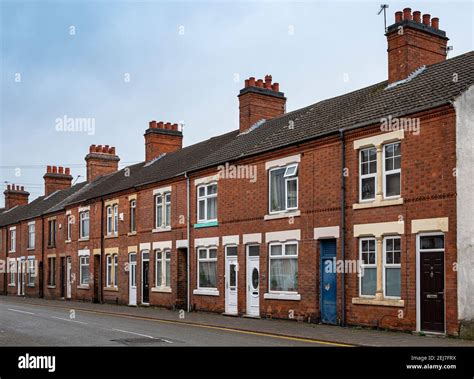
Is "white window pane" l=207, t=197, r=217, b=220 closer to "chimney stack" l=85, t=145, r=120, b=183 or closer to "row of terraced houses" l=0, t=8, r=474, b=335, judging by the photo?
"row of terraced houses" l=0, t=8, r=474, b=335

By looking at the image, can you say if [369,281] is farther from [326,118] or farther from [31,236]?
→ [31,236]

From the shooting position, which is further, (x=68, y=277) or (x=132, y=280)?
(x=68, y=277)

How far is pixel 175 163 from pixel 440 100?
18589 mm

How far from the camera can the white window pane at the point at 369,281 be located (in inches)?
762

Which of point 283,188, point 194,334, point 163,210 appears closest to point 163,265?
point 163,210

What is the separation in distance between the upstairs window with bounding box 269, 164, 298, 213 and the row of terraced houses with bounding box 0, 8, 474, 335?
0.06m

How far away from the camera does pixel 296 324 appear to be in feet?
69.9

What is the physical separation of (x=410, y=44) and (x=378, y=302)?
882 centimetres

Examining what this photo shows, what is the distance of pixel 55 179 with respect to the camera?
57406 millimetres

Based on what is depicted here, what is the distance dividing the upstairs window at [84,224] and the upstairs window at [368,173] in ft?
81.6

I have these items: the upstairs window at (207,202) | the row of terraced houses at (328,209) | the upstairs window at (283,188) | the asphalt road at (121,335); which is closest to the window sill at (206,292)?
the row of terraced houses at (328,209)

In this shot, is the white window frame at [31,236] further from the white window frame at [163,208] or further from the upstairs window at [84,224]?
the white window frame at [163,208]
